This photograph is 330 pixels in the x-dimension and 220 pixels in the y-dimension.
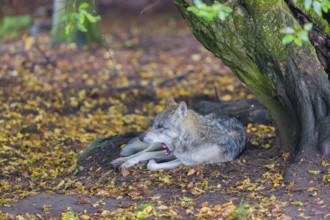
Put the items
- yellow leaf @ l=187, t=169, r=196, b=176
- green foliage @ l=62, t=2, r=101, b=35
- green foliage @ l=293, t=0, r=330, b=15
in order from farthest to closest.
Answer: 1. yellow leaf @ l=187, t=169, r=196, b=176
2. green foliage @ l=62, t=2, r=101, b=35
3. green foliage @ l=293, t=0, r=330, b=15

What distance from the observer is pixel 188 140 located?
397 inches

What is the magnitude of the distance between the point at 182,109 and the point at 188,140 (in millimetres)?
437

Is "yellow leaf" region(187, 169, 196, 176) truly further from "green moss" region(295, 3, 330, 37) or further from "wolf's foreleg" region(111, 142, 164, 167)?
"green moss" region(295, 3, 330, 37)

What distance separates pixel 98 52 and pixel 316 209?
516 inches

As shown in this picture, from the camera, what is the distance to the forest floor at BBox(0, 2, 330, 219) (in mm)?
8445

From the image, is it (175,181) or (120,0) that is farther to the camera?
(120,0)

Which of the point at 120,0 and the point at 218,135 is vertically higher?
the point at 120,0

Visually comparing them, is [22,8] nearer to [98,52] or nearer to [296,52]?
[98,52]

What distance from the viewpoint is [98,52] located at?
2039 cm

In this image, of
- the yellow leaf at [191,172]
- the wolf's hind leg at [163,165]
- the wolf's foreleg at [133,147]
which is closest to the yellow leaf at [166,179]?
the yellow leaf at [191,172]

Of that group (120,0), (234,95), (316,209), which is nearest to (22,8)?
(120,0)

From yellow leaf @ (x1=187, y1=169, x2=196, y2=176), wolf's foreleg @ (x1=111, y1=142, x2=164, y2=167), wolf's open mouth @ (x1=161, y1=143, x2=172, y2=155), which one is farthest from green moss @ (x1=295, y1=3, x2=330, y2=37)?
wolf's foreleg @ (x1=111, y1=142, x2=164, y2=167)

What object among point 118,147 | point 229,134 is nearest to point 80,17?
point 229,134

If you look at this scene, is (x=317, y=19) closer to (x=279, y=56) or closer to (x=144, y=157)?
(x=279, y=56)
